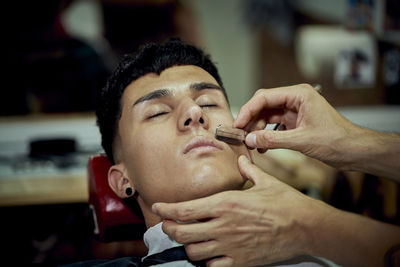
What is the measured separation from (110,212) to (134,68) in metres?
0.60

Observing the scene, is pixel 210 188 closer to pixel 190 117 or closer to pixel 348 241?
pixel 190 117

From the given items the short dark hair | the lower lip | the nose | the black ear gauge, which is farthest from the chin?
the short dark hair

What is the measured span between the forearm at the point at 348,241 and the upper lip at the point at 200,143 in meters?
0.42

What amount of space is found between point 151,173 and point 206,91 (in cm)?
39

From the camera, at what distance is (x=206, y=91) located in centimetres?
143

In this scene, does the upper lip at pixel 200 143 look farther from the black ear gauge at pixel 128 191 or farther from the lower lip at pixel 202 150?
the black ear gauge at pixel 128 191

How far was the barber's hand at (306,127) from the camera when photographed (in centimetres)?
125

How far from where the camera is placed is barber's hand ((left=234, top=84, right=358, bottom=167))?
4.11 feet

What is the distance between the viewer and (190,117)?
1257 millimetres

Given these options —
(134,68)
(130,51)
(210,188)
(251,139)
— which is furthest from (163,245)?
(130,51)

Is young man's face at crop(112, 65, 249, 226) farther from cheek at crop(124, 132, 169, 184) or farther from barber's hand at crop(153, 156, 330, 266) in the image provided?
barber's hand at crop(153, 156, 330, 266)

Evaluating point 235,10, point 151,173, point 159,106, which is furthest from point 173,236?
point 235,10

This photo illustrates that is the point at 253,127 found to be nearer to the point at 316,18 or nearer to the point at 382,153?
the point at 382,153

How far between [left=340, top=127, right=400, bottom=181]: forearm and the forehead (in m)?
0.58
